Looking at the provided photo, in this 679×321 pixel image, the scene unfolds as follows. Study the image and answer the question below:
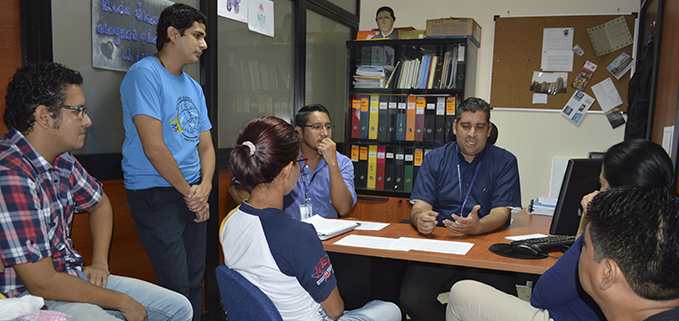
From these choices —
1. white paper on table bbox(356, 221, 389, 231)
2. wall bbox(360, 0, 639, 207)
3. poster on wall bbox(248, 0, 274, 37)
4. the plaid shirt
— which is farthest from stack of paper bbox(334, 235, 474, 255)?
wall bbox(360, 0, 639, 207)

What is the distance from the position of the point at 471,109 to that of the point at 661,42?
4.68ft

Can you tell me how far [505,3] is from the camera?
4172mm

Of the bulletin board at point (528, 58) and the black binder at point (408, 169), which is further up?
the bulletin board at point (528, 58)

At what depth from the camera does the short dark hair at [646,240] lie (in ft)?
3.15

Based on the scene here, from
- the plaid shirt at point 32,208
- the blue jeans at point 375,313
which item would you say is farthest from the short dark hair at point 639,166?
the plaid shirt at point 32,208

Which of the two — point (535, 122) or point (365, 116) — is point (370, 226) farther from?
point (535, 122)

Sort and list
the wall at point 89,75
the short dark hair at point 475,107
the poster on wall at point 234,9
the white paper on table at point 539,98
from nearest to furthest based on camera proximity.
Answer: the wall at point 89,75, the short dark hair at point 475,107, the poster on wall at point 234,9, the white paper on table at point 539,98

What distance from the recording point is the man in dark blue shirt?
2260 millimetres

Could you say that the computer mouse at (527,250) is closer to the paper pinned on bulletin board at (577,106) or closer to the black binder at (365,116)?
the black binder at (365,116)

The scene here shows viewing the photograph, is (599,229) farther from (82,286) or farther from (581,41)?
(581,41)

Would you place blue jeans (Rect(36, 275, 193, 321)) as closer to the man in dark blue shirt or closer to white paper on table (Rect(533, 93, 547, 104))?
the man in dark blue shirt

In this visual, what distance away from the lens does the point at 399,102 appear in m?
4.11

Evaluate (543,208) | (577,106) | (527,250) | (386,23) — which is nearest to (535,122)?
(577,106)

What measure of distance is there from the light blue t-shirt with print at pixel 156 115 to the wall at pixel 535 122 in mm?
2966
